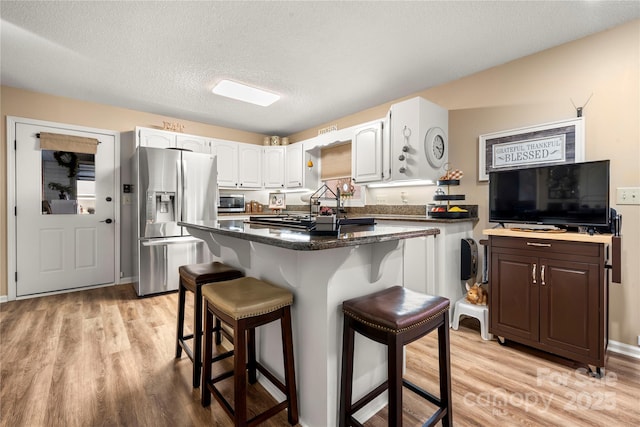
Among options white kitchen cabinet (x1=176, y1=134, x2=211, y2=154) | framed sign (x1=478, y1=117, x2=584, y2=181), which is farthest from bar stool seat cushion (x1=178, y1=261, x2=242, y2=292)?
white kitchen cabinet (x1=176, y1=134, x2=211, y2=154)

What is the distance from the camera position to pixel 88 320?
9.16ft

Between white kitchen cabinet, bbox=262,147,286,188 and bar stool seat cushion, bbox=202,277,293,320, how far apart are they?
143 inches

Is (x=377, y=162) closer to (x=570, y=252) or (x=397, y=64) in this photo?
(x=397, y=64)

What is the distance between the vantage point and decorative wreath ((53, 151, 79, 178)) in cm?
361

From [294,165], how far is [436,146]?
2.48 m

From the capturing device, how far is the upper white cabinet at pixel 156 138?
3.78m

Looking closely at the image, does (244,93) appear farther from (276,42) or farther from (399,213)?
(399,213)

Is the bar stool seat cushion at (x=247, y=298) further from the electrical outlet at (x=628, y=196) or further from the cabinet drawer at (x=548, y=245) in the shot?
the electrical outlet at (x=628, y=196)

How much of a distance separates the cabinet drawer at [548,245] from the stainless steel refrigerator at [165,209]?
3.45 meters

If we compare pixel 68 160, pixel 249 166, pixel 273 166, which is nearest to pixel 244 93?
pixel 249 166

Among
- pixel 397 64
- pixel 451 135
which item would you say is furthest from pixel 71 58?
pixel 451 135

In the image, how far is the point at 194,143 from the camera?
14.0 feet

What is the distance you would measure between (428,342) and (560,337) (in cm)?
89

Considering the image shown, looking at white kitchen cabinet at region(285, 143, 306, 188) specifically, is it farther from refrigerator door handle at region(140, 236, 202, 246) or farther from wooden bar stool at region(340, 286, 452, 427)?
wooden bar stool at region(340, 286, 452, 427)
